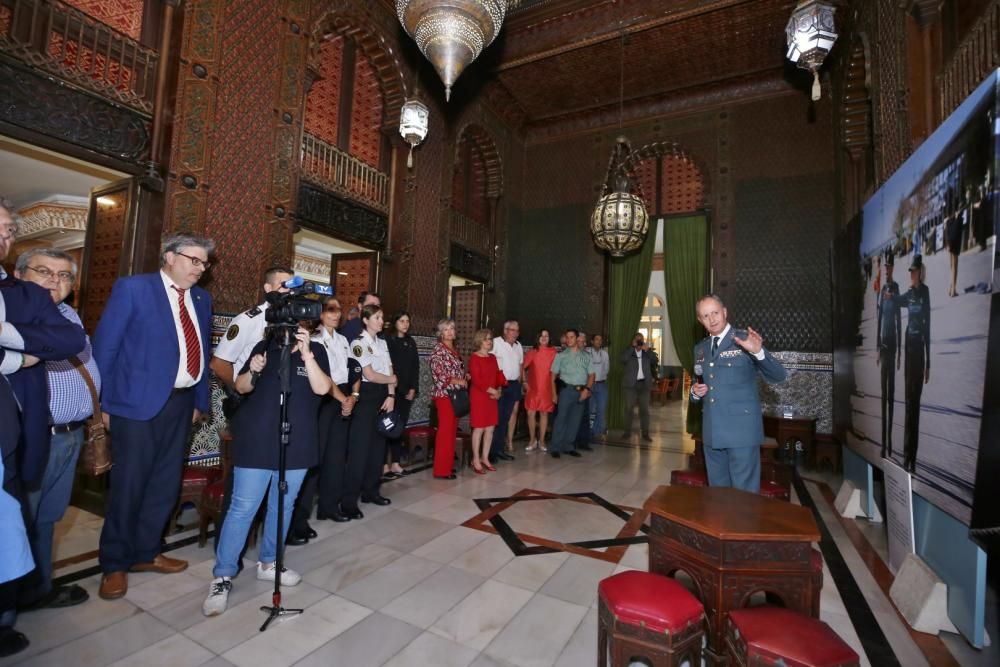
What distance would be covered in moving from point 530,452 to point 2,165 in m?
7.53

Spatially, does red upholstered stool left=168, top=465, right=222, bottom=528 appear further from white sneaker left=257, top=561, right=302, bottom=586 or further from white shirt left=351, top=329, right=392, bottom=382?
white shirt left=351, top=329, right=392, bottom=382

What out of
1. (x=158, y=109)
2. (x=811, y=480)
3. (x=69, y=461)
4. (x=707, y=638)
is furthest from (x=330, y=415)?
(x=811, y=480)

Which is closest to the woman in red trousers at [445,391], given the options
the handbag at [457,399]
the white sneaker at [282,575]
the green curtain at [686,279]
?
the handbag at [457,399]

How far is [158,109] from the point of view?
3725mm

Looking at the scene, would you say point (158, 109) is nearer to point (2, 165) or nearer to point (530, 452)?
point (2, 165)

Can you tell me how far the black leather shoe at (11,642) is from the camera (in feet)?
6.12

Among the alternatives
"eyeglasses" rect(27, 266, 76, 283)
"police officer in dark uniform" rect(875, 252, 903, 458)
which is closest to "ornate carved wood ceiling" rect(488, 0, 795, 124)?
"police officer in dark uniform" rect(875, 252, 903, 458)

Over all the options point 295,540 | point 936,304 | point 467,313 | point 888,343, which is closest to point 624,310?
point 467,313

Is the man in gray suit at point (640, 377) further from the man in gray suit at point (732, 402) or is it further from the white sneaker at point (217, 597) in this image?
the white sneaker at point (217, 597)

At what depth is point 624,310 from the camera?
26.3ft

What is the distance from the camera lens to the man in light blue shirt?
2174mm

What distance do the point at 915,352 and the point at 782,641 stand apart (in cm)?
201

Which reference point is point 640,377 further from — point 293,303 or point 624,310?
point 293,303

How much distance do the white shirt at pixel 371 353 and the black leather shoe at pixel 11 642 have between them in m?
2.10
